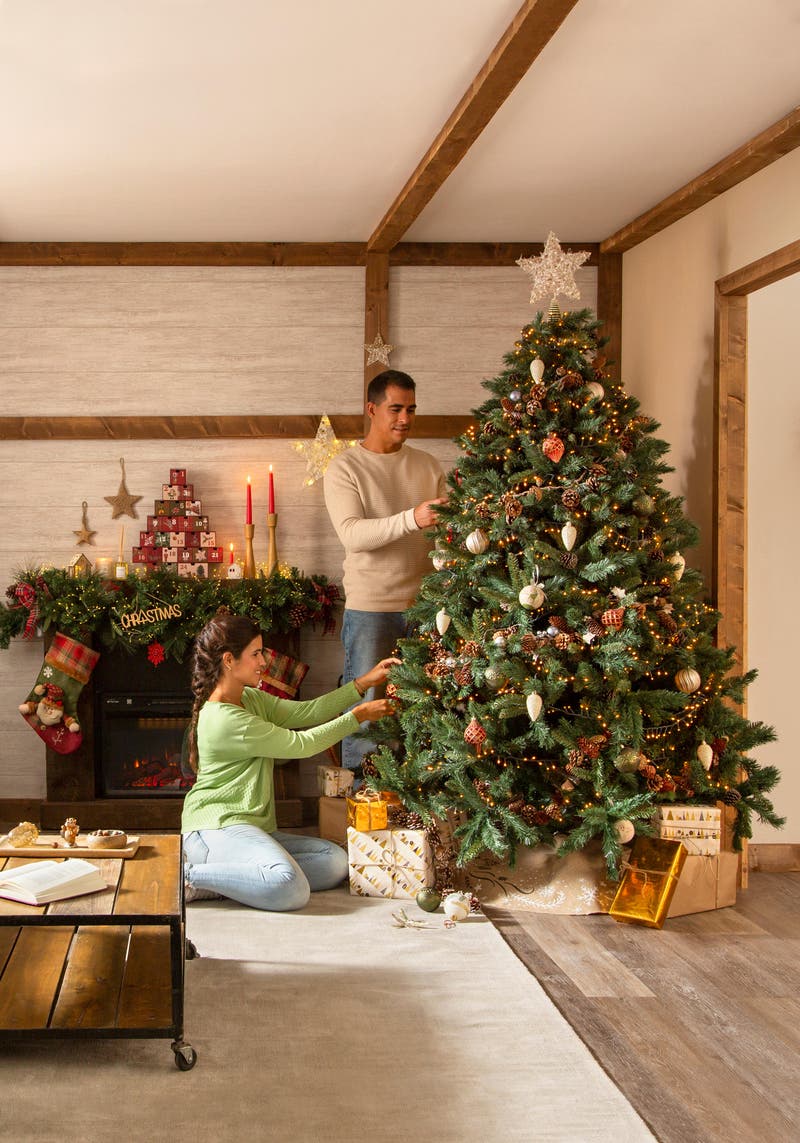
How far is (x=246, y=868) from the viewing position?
12.2 ft

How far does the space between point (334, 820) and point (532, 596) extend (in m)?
1.35

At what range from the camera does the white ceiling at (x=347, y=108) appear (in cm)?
330

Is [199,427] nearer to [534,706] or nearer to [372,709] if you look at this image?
[372,709]

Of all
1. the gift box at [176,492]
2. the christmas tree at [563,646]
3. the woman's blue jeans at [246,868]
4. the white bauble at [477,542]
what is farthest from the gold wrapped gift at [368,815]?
the gift box at [176,492]

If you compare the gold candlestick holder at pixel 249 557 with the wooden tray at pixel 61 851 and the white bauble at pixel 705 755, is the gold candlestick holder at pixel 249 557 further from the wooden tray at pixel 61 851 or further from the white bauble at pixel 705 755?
the wooden tray at pixel 61 851

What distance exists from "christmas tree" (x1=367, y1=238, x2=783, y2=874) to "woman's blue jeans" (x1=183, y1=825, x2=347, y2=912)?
55 cm

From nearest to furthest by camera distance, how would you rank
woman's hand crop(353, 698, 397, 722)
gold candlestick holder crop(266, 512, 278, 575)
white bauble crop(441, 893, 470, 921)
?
white bauble crop(441, 893, 470, 921) < woman's hand crop(353, 698, 397, 722) < gold candlestick holder crop(266, 512, 278, 575)

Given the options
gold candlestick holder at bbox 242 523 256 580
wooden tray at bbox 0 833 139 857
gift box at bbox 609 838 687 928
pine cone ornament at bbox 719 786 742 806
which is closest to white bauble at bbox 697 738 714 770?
pine cone ornament at bbox 719 786 742 806

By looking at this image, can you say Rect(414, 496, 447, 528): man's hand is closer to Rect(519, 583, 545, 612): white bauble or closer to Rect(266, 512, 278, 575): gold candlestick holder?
Rect(519, 583, 545, 612): white bauble

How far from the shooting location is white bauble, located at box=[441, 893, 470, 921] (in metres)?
3.65

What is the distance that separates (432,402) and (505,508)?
1931mm

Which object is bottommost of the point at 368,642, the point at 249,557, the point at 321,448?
the point at 368,642

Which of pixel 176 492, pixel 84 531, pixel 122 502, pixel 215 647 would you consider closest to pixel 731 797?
pixel 215 647

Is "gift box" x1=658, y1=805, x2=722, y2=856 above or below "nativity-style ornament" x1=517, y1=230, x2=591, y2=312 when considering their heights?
below
